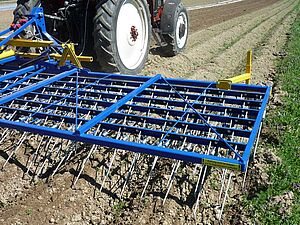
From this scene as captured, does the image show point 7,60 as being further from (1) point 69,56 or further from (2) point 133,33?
(2) point 133,33

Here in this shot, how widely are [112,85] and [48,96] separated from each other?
0.52 m

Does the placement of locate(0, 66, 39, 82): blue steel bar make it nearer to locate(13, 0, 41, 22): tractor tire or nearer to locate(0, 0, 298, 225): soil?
locate(0, 0, 298, 225): soil

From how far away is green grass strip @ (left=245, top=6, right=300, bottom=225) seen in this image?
240cm

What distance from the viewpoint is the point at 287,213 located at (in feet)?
7.82

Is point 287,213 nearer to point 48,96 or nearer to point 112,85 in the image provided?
point 112,85

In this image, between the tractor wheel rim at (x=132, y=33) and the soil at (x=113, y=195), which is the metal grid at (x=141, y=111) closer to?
the soil at (x=113, y=195)

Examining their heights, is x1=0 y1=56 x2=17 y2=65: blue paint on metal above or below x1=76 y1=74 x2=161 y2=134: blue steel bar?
below

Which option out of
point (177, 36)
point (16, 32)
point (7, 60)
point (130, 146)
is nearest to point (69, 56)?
point (16, 32)

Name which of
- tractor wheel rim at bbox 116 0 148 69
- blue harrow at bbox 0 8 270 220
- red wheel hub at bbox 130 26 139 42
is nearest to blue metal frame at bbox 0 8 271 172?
blue harrow at bbox 0 8 270 220

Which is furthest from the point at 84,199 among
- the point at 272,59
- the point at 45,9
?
the point at 272,59

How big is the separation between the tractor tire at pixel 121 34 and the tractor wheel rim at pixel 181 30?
5.26 ft

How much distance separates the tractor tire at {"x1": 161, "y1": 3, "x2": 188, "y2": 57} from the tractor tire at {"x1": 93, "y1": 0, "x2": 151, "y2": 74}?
1259 millimetres

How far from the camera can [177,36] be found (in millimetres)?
6008

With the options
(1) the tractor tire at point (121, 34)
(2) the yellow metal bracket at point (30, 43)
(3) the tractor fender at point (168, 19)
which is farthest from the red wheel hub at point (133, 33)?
(3) the tractor fender at point (168, 19)
